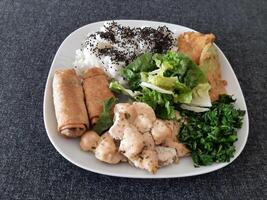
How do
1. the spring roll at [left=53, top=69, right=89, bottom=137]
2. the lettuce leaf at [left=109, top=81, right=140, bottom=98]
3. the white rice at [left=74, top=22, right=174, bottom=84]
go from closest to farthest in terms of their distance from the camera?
the spring roll at [left=53, top=69, right=89, bottom=137] → the lettuce leaf at [left=109, top=81, right=140, bottom=98] → the white rice at [left=74, top=22, right=174, bottom=84]

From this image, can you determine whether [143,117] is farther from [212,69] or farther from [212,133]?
[212,69]

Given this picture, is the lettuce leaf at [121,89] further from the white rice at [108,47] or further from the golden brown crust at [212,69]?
the golden brown crust at [212,69]

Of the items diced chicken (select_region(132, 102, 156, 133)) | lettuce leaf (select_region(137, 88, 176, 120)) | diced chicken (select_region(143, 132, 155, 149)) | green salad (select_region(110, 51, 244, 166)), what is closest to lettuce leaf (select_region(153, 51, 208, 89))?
green salad (select_region(110, 51, 244, 166))

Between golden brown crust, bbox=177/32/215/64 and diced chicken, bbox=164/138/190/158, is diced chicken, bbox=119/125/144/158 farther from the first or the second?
golden brown crust, bbox=177/32/215/64

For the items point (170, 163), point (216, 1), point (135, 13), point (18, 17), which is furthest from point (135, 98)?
point (216, 1)

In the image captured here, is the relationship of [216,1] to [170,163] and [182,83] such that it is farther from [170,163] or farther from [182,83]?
[170,163]
